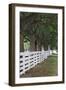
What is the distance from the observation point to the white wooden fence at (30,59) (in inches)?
89.9

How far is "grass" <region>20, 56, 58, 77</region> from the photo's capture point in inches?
91.5

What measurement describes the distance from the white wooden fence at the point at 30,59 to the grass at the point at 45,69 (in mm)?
35

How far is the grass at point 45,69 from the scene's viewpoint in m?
2.32

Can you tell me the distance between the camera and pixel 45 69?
2371mm

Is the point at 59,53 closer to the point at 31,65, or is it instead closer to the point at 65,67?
the point at 65,67

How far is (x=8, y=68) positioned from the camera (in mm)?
2281

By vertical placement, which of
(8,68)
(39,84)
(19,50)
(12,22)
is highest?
(12,22)

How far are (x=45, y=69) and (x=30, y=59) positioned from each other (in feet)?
0.58

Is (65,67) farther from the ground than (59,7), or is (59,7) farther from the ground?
(59,7)

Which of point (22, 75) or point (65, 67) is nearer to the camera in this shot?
point (22, 75)

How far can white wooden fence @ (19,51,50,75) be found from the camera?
2.28 meters

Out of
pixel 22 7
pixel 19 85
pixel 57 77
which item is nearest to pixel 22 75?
pixel 19 85

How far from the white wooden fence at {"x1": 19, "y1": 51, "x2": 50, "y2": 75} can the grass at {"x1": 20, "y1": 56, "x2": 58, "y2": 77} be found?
35 millimetres

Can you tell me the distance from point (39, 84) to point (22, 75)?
0.59ft
